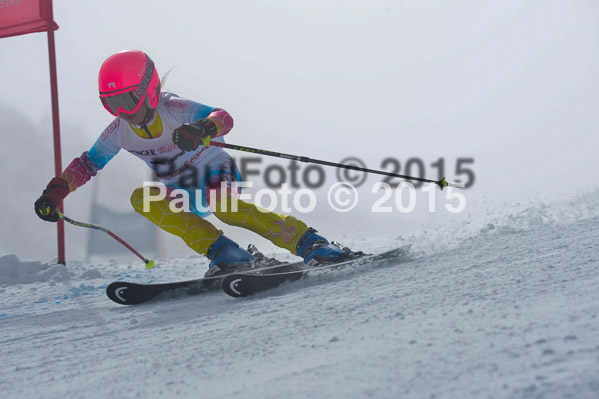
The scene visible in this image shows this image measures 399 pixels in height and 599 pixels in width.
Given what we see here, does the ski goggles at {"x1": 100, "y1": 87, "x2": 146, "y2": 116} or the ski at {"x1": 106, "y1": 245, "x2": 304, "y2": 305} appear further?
the ski at {"x1": 106, "y1": 245, "x2": 304, "y2": 305}

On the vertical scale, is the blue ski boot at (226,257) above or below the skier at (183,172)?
below

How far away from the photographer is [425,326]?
182 centimetres

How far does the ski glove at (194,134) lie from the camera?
10.6ft

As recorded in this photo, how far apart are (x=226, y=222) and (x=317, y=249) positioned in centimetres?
63

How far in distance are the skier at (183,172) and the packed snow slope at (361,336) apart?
0.38 metres

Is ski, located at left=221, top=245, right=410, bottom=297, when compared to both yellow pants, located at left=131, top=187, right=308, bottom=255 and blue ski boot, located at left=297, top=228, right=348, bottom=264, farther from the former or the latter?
yellow pants, located at left=131, top=187, right=308, bottom=255

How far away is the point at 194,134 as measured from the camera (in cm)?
326

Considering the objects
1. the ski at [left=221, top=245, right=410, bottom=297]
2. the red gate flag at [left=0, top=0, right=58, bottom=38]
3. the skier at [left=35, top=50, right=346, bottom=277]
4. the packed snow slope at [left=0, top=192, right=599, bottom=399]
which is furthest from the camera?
the red gate flag at [left=0, top=0, right=58, bottom=38]

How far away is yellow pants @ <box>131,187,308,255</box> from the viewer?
143 inches

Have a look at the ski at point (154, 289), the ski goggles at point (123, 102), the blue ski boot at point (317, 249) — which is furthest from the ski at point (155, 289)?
the ski goggles at point (123, 102)

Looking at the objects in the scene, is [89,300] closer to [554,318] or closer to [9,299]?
[9,299]

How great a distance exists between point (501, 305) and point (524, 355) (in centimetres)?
48

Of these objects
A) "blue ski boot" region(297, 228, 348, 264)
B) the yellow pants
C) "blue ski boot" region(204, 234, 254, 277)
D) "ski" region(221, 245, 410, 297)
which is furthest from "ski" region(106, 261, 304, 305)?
"blue ski boot" region(297, 228, 348, 264)

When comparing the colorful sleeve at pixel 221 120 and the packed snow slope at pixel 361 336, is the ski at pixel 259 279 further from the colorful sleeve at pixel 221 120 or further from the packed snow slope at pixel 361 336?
the colorful sleeve at pixel 221 120
